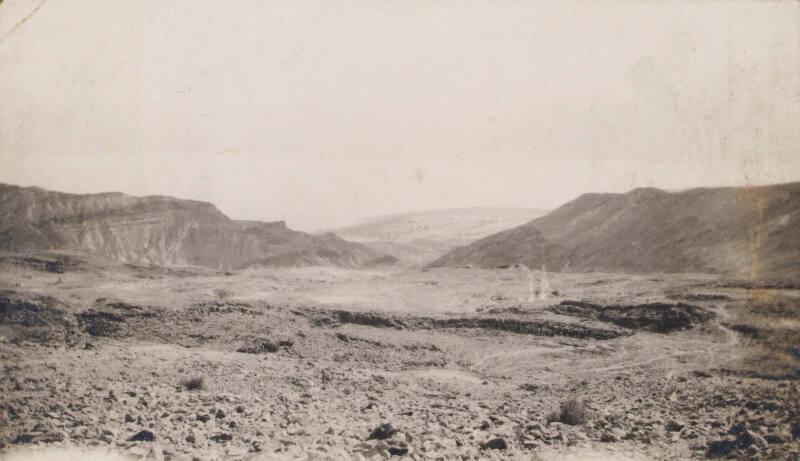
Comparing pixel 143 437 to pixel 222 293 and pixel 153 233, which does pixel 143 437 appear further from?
Answer: pixel 153 233

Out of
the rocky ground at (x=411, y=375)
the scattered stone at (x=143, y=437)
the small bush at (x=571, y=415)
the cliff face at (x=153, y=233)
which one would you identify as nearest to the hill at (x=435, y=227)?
the cliff face at (x=153, y=233)

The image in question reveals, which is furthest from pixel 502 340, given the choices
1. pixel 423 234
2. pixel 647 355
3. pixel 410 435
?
pixel 423 234

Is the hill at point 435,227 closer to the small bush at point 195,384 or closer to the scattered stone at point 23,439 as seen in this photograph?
the small bush at point 195,384

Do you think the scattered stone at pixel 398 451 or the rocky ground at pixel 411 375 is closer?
the scattered stone at pixel 398 451

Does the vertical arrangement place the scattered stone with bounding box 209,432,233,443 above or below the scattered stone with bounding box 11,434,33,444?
below

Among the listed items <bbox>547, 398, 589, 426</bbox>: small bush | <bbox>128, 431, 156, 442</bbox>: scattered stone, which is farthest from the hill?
<bbox>128, 431, 156, 442</bbox>: scattered stone

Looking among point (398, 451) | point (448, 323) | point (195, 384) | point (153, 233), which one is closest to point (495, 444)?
point (398, 451)

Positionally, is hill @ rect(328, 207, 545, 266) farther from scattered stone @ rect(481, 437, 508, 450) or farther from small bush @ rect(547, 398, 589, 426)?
scattered stone @ rect(481, 437, 508, 450)
